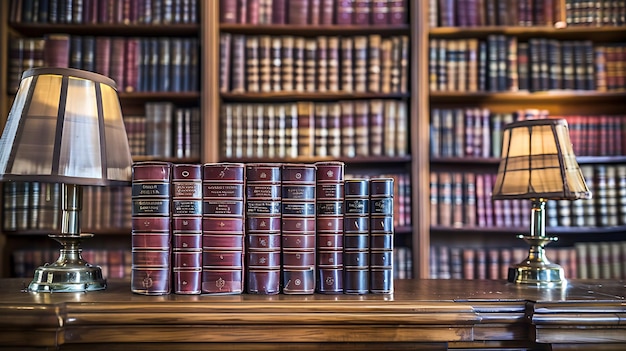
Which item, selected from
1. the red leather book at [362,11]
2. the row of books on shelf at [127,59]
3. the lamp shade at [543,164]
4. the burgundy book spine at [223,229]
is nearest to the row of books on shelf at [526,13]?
the red leather book at [362,11]

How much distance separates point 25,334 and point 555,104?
2.48 m

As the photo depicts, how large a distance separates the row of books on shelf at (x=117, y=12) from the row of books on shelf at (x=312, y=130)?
18.6 inches

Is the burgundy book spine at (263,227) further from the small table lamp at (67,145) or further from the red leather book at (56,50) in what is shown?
the red leather book at (56,50)

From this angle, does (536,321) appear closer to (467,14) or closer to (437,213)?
(437,213)

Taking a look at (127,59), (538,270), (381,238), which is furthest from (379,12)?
(381,238)

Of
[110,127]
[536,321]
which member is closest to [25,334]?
[110,127]

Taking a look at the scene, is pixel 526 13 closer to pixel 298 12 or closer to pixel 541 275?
pixel 298 12

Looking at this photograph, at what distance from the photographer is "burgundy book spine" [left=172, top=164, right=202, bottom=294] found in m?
1.25

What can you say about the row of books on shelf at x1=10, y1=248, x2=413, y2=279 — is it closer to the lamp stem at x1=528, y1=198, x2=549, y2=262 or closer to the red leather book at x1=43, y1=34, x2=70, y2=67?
the red leather book at x1=43, y1=34, x2=70, y2=67

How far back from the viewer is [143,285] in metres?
1.25

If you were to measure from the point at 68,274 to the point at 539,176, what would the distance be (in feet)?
3.78

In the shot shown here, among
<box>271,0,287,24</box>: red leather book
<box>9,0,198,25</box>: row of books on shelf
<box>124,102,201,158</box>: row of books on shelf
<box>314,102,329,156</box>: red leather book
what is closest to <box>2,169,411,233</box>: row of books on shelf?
<box>124,102,201,158</box>: row of books on shelf

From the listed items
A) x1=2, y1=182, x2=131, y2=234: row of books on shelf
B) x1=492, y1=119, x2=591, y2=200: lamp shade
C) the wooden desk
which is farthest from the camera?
x1=2, y1=182, x2=131, y2=234: row of books on shelf

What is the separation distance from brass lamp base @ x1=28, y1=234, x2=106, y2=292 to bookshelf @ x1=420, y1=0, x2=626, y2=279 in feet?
5.20
